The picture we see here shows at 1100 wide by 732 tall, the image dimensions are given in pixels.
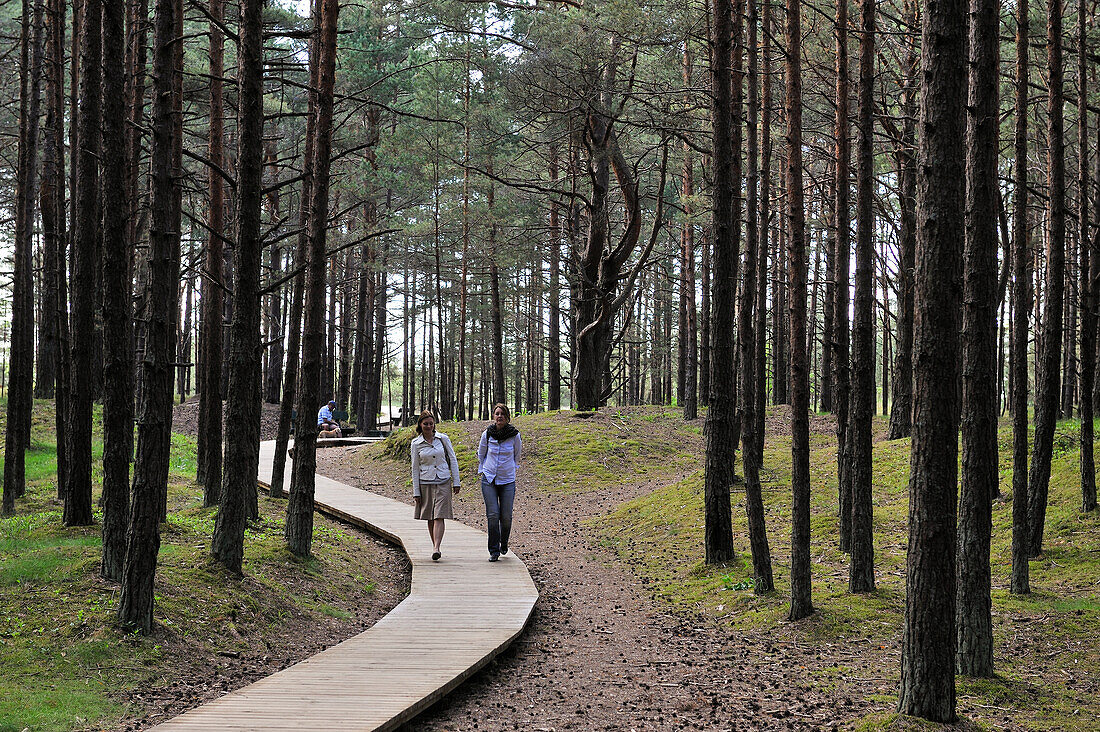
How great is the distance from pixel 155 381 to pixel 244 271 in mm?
1723

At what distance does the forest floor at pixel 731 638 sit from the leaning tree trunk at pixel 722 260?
4.94ft

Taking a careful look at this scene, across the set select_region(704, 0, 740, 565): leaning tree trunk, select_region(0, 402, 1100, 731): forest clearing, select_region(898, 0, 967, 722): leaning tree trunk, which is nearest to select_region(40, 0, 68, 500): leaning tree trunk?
select_region(0, 402, 1100, 731): forest clearing

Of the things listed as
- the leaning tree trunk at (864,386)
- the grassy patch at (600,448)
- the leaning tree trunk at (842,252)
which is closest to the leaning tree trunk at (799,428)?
the leaning tree trunk at (842,252)

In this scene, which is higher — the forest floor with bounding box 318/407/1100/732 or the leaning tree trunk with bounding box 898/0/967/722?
the leaning tree trunk with bounding box 898/0/967/722

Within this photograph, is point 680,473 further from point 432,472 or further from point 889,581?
point 889,581

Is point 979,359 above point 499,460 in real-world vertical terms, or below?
above

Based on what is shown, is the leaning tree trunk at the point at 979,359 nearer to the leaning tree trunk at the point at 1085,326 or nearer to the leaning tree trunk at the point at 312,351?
the leaning tree trunk at the point at 1085,326

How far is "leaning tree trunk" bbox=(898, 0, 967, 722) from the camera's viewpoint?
4898mm

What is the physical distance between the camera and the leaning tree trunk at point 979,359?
19.5 feet

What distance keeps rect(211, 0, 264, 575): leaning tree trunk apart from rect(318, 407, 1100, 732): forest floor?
10.5 ft

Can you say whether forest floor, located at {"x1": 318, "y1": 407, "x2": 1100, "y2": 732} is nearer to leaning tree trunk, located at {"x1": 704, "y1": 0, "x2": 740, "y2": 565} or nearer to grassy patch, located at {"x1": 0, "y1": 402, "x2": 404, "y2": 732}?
leaning tree trunk, located at {"x1": 704, "y1": 0, "x2": 740, "y2": 565}

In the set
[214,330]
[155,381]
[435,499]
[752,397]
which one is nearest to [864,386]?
[752,397]

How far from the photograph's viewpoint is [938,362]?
194 inches

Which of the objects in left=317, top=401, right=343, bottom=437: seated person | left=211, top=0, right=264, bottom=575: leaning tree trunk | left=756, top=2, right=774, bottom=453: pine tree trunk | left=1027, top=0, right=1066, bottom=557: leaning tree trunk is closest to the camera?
left=211, top=0, right=264, bottom=575: leaning tree trunk
